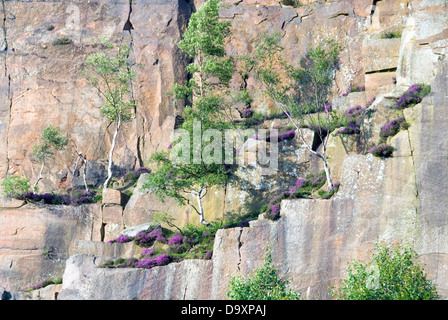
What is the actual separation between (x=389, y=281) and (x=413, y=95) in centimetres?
1327

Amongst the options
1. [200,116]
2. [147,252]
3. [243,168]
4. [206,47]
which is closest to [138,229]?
[147,252]

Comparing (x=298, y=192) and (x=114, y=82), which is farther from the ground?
(x=114, y=82)

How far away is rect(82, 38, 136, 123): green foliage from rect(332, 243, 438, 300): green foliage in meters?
26.2

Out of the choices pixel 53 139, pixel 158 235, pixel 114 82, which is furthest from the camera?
pixel 53 139

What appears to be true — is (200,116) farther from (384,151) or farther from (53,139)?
(384,151)

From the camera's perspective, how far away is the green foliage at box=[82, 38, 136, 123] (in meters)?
55.2

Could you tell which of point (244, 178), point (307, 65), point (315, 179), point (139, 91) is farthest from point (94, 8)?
point (315, 179)

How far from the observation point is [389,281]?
3438 centimetres

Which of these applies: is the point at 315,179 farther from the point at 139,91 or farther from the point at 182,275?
the point at 139,91

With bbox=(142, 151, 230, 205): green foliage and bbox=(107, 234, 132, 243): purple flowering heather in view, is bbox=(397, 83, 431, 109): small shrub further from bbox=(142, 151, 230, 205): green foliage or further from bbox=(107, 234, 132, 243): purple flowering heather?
bbox=(107, 234, 132, 243): purple flowering heather

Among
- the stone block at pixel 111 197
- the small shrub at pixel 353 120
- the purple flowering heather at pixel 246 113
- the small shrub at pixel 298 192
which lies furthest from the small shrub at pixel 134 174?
the small shrub at pixel 353 120

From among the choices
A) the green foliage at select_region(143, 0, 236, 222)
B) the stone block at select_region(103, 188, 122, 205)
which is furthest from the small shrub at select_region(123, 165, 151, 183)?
the green foliage at select_region(143, 0, 236, 222)

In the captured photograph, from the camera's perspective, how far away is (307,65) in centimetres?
5859

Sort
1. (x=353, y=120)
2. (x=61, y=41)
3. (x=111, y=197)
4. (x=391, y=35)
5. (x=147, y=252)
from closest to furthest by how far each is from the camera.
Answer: (x=147, y=252)
(x=353, y=120)
(x=111, y=197)
(x=391, y=35)
(x=61, y=41)
